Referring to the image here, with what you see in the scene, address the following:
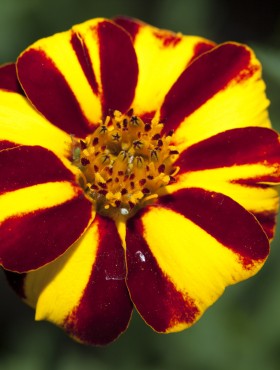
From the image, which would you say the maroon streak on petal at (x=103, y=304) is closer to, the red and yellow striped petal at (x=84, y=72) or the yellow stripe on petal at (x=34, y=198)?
the yellow stripe on petal at (x=34, y=198)

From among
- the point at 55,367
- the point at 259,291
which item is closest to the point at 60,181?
the point at 55,367

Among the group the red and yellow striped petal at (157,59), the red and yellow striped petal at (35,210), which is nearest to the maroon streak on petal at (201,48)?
the red and yellow striped petal at (157,59)

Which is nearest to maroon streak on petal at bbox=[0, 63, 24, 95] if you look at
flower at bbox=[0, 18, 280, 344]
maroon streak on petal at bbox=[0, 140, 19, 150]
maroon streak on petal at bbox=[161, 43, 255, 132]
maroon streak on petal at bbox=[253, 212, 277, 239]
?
flower at bbox=[0, 18, 280, 344]

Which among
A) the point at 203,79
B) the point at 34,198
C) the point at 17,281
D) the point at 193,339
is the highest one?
the point at 203,79

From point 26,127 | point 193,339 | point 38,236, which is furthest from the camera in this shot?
point 193,339

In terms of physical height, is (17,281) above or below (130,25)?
below

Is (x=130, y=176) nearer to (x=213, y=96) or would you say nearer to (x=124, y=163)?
(x=124, y=163)

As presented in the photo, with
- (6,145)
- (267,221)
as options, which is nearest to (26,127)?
(6,145)

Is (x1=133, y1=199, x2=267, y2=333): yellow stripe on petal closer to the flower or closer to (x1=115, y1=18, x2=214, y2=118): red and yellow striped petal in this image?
the flower
